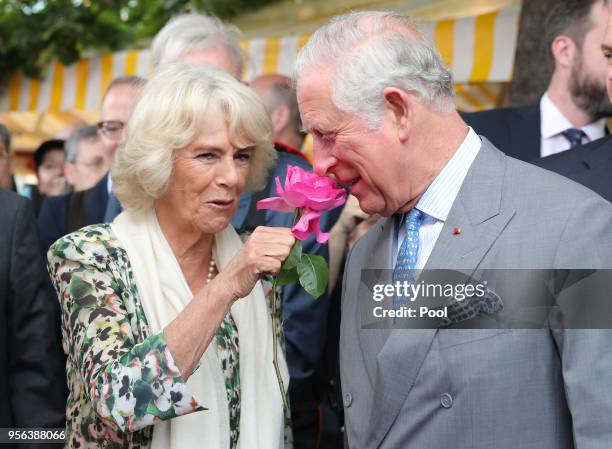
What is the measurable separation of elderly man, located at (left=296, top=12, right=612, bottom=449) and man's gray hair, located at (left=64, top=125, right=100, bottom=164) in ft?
15.4

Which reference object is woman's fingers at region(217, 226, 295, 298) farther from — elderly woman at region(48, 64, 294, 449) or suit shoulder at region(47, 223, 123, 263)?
suit shoulder at region(47, 223, 123, 263)

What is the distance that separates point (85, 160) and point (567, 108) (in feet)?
12.3

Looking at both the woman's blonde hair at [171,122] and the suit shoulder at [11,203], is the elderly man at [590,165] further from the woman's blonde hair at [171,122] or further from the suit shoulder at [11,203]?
the suit shoulder at [11,203]

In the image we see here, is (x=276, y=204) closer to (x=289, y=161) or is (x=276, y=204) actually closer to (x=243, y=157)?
(x=243, y=157)

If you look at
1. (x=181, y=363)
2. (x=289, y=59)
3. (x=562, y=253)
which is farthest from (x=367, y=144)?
(x=289, y=59)

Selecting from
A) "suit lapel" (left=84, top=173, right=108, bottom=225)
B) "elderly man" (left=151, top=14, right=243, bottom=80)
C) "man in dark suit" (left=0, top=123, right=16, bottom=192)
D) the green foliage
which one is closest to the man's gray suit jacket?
"elderly man" (left=151, top=14, right=243, bottom=80)

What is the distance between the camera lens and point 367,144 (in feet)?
8.85

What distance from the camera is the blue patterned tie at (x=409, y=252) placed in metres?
2.75

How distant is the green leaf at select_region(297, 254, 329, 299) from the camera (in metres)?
2.83

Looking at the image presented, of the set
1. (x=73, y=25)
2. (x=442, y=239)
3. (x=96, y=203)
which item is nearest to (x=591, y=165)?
(x=442, y=239)

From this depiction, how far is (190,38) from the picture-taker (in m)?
4.94

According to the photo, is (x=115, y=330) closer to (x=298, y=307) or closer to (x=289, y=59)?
(x=298, y=307)

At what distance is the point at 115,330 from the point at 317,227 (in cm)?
69

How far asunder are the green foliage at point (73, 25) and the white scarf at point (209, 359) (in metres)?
6.93
